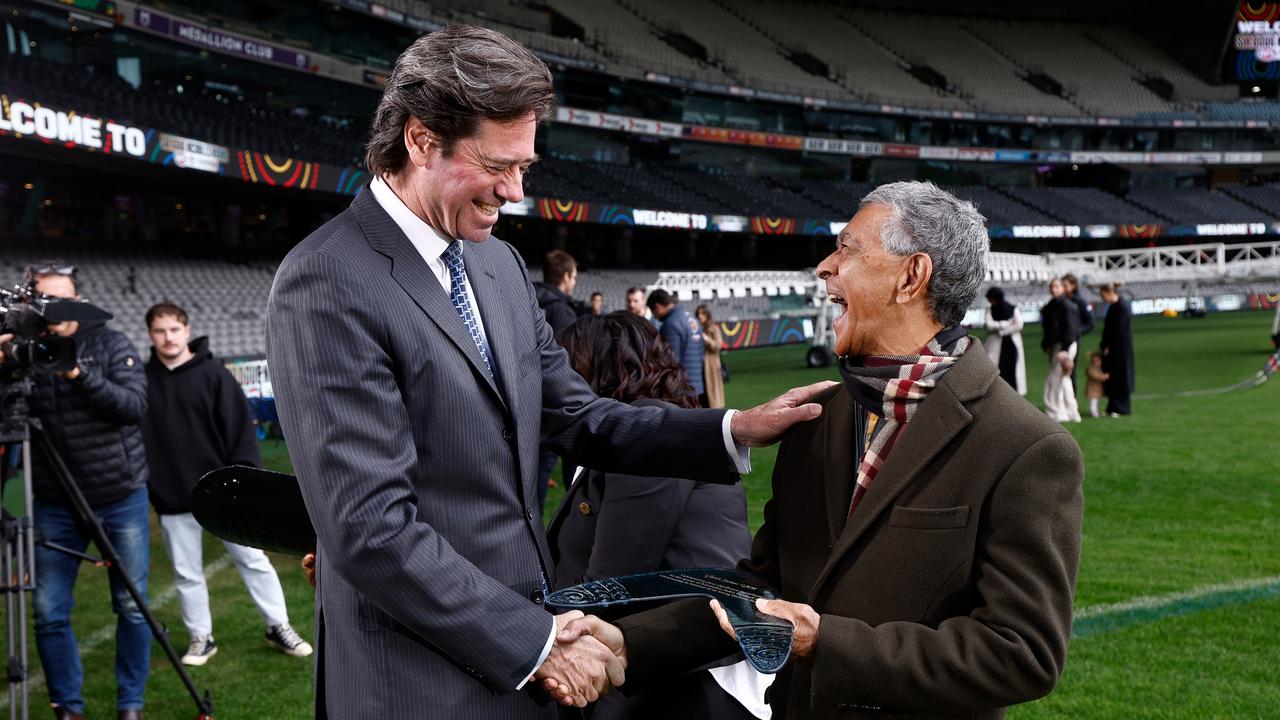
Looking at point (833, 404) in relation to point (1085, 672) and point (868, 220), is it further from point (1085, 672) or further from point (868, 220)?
point (1085, 672)

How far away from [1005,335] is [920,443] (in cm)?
1233

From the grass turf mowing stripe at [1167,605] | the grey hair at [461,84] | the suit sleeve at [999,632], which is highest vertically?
the grey hair at [461,84]

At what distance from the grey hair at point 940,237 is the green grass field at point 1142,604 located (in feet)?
10.8

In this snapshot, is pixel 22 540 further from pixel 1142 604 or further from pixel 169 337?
pixel 1142 604

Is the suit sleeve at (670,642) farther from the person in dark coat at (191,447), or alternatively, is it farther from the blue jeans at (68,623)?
the person in dark coat at (191,447)

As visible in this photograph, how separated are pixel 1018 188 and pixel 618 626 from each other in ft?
184

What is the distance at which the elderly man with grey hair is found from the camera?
6.22ft

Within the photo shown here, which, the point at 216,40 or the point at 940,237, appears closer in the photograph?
the point at 940,237

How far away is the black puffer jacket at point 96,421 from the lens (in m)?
4.88

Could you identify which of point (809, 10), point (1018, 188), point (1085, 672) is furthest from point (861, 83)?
point (1085, 672)

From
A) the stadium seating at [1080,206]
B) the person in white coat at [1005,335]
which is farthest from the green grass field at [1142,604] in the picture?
the stadium seating at [1080,206]

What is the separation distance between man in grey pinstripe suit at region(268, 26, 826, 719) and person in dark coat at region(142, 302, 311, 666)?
12.7 feet

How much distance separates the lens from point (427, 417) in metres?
2.02

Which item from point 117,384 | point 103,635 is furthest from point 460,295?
point 103,635
